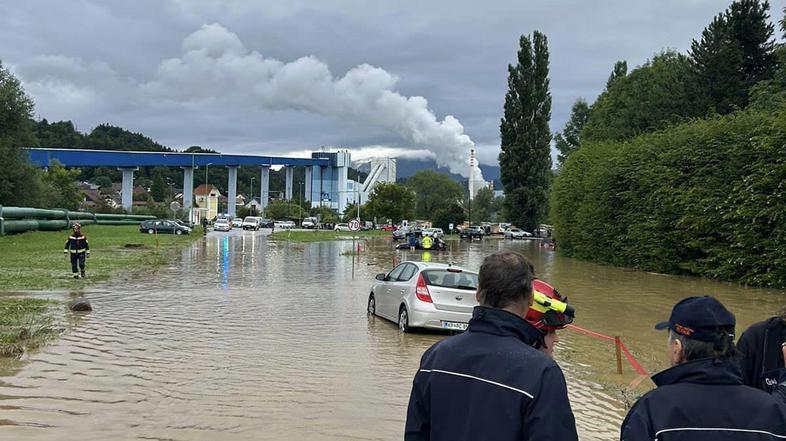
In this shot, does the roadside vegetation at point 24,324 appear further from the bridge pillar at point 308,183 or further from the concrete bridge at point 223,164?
the bridge pillar at point 308,183

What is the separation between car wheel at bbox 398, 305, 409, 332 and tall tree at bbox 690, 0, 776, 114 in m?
37.8

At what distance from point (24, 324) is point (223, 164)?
108m

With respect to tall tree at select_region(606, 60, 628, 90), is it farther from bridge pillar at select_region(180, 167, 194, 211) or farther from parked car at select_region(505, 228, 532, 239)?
bridge pillar at select_region(180, 167, 194, 211)

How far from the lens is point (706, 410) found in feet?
8.46

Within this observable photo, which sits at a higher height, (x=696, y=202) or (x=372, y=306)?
(x=696, y=202)

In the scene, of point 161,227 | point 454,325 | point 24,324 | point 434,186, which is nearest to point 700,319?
point 454,325

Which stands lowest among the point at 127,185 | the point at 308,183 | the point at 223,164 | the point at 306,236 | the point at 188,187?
the point at 306,236

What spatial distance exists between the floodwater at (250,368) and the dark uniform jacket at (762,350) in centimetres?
303

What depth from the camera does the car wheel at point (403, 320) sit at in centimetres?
1250

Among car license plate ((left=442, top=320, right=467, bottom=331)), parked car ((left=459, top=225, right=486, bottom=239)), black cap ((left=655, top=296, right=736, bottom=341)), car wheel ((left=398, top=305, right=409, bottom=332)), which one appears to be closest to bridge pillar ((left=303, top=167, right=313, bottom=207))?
parked car ((left=459, top=225, right=486, bottom=239))

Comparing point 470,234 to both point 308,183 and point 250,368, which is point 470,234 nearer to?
point 250,368

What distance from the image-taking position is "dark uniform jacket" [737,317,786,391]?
3.78m

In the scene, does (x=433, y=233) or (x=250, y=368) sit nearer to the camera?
(x=250, y=368)

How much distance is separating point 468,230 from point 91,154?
184ft
